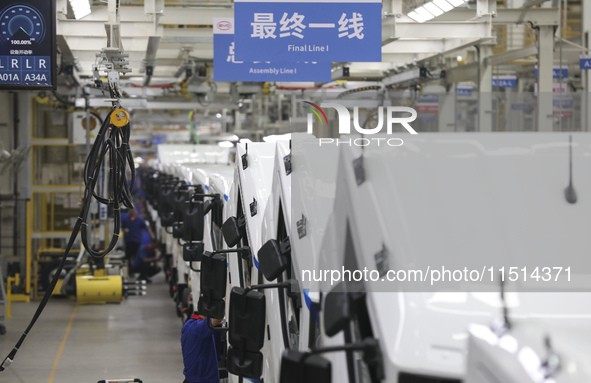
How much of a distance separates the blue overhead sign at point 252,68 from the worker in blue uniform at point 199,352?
294cm

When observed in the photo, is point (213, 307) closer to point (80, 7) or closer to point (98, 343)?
point (80, 7)

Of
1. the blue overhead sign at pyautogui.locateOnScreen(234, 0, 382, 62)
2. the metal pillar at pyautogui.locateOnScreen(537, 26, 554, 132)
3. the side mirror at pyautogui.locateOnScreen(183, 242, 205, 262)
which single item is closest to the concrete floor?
the side mirror at pyautogui.locateOnScreen(183, 242, 205, 262)

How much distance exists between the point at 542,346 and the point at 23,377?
998 centimetres

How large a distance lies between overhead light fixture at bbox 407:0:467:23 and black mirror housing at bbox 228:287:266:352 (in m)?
5.67

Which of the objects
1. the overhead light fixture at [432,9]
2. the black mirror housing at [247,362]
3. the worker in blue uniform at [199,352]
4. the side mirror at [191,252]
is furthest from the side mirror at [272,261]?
the overhead light fixture at [432,9]

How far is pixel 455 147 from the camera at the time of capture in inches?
119

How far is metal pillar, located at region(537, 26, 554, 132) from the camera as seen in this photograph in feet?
33.9

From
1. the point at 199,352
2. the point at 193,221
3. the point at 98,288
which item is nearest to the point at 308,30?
the point at 193,221

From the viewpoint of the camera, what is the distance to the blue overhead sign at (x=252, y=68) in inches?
369

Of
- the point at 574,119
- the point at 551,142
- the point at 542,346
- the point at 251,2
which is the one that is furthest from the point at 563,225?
the point at 574,119

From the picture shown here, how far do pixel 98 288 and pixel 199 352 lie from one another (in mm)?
8668

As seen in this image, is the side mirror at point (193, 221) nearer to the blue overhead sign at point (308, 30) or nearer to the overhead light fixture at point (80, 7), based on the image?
the blue overhead sign at point (308, 30)

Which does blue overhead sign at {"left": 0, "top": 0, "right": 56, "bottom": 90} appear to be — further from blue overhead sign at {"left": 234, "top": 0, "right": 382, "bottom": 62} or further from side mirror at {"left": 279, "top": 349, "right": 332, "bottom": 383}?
side mirror at {"left": 279, "top": 349, "right": 332, "bottom": 383}

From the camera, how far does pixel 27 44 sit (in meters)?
8.35
